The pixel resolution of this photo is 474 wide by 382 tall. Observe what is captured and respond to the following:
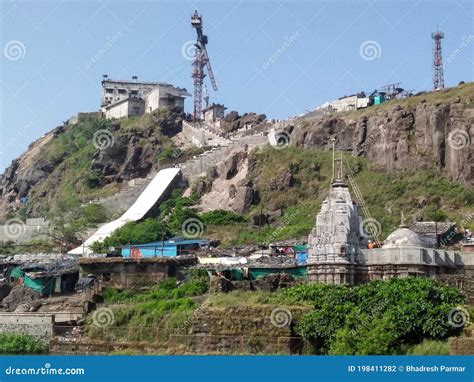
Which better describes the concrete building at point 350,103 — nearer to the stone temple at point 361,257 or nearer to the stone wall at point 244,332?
the stone temple at point 361,257

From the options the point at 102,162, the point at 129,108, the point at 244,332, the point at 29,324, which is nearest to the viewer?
the point at 244,332

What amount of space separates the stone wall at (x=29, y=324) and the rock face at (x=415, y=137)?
31609 millimetres

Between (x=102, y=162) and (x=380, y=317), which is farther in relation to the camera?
(x=102, y=162)

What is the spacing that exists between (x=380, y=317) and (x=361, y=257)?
7381 millimetres

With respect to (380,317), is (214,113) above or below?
above

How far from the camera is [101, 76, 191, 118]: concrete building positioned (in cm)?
9125

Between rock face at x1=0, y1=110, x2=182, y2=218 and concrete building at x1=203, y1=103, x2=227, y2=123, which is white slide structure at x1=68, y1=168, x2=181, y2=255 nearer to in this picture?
rock face at x1=0, y1=110, x2=182, y2=218

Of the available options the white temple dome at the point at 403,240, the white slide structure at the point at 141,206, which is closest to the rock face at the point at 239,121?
the white slide structure at the point at 141,206

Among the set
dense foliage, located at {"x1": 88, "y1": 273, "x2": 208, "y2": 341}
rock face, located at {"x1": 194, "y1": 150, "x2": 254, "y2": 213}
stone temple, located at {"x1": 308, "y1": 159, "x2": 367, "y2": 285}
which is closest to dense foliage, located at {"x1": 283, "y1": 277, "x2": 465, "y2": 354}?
stone temple, located at {"x1": 308, "y1": 159, "x2": 367, "y2": 285}

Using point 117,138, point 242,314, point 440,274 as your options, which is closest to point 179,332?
point 242,314

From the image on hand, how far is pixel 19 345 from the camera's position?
35625 millimetres

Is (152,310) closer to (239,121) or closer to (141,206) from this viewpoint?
(141,206)

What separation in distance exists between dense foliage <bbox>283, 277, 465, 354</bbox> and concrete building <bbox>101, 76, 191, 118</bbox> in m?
59.8

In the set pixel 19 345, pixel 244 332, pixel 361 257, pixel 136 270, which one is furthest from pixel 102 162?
pixel 244 332
